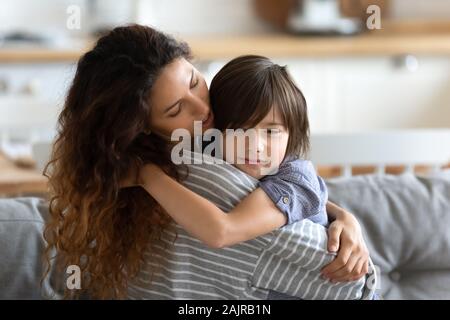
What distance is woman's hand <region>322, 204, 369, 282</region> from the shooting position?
4.18 ft

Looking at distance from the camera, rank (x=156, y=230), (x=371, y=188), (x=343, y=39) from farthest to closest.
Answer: (x=343, y=39), (x=371, y=188), (x=156, y=230)

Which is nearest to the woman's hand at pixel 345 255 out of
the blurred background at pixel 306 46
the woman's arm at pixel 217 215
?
the woman's arm at pixel 217 215

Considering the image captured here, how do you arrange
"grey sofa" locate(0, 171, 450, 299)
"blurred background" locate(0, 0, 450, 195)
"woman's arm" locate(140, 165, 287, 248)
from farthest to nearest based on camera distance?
"blurred background" locate(0, 0, 450, 195) → "grey sofa" locate(0, 171, 450, 299) → "woman's arm" locate(140, 165, 287, 248)

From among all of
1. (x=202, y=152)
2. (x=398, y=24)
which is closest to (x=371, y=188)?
(x=202, y=152)

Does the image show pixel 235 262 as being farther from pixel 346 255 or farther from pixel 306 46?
pixel 306 46

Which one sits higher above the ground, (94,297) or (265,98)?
(265,98)

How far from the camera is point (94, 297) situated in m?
1.44

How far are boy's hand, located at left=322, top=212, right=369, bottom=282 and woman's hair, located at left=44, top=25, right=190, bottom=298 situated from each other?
26 cm

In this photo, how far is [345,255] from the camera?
1.27 metres

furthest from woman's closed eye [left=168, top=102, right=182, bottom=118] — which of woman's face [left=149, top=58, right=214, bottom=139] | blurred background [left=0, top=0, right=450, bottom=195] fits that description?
blurred background [left=0, top=0, right=450, bottom=195]

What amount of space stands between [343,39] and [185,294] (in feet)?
7.61

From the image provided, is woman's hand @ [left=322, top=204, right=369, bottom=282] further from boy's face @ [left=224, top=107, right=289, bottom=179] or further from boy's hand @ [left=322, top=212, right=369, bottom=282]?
boy's face @ [left=224, top=107, right=289, bottom=179]

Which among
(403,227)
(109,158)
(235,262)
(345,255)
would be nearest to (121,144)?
(109,158)

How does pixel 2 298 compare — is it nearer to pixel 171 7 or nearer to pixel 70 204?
pixel 70 204
